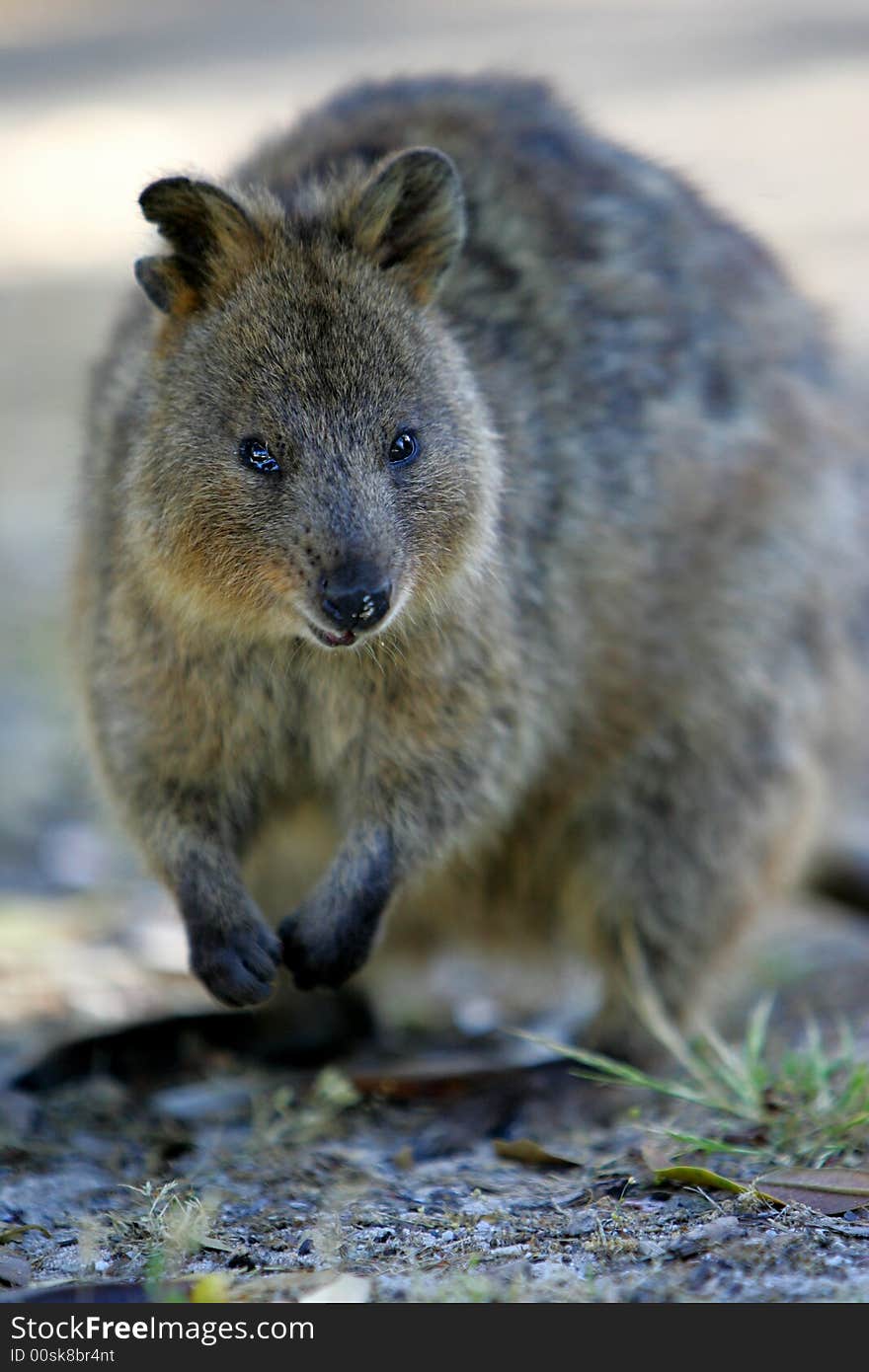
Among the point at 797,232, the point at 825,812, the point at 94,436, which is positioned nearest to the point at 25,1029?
the point at 94,436

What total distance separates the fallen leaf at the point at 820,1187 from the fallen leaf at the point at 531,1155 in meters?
0.54

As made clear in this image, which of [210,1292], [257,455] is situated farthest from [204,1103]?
[257,455]

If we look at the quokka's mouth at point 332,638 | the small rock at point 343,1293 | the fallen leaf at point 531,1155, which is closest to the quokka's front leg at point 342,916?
the fallen leaf at point 531,1155

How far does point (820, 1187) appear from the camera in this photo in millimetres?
3617

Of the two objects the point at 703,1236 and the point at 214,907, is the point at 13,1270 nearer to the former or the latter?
the point at 214,907

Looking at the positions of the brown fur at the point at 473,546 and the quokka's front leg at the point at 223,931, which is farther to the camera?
the quokka's front leg at the point at 223,931

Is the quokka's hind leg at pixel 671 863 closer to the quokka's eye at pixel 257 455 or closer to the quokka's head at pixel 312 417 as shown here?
the quokka's head at pixel 312 417

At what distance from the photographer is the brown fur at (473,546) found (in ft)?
12.7

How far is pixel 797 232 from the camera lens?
12664 mm

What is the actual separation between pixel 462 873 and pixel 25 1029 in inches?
55.0

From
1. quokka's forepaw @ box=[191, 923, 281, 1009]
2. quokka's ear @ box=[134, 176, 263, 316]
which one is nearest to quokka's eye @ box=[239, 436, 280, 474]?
quokka's ear @ box=[134, 176, 263, 316]

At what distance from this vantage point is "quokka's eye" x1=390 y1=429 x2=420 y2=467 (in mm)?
3855

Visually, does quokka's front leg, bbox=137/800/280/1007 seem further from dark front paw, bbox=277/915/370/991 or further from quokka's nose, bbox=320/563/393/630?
quokka's nose, bbox=320/563/393/630

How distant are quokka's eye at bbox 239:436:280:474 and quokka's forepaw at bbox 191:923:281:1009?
42.9 inches
